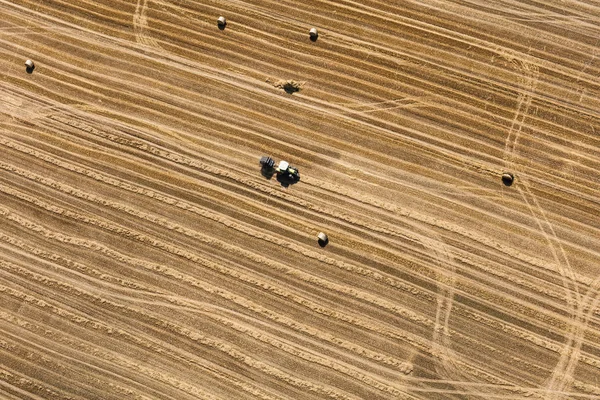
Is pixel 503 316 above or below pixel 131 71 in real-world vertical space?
below

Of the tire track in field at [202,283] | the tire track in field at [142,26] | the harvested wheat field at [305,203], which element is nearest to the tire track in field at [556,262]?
the harvested wheat field at [305,203]

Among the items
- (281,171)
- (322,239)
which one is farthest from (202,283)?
(281,171)

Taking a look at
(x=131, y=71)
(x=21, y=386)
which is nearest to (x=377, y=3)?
(x=131, y=71)

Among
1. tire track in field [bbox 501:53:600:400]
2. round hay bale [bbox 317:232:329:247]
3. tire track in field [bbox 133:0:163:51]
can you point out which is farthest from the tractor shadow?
tire track in field [bbox 501:53:600:400]

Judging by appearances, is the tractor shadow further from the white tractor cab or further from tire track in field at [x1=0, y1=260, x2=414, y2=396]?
tire track in field at [x1=0, y1=260, x2=414, y2=396]

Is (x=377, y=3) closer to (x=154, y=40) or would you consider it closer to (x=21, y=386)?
(x=154, y=40)
